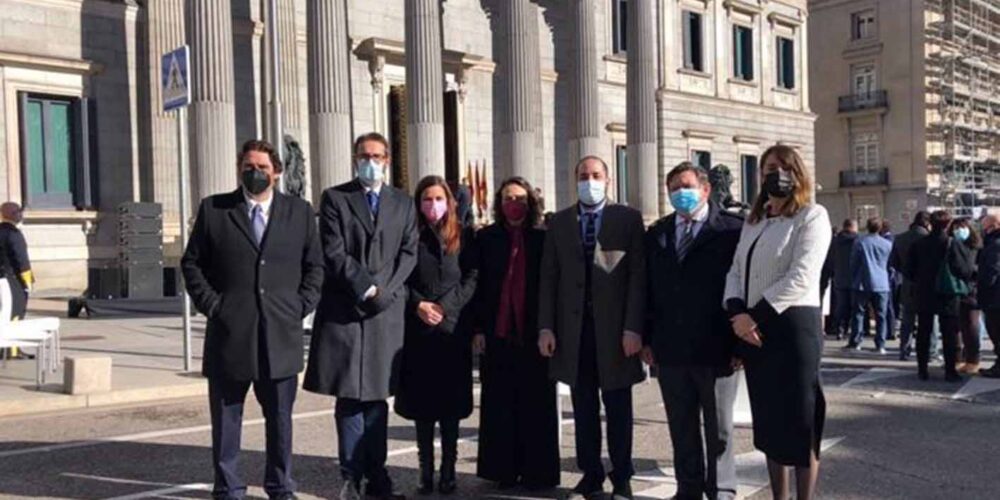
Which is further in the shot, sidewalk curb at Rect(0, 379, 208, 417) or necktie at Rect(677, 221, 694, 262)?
sidewalk curb at Rect(0, 379, 208, 417)

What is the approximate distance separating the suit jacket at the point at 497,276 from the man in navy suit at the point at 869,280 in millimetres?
9464

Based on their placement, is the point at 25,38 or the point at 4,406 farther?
the point at 25,38

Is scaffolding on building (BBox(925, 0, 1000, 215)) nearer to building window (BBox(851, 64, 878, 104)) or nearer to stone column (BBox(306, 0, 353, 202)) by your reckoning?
building window (BBox(851, 64, 878, 104))

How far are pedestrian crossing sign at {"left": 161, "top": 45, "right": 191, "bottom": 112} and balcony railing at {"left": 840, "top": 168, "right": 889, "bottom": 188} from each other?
2073 inches

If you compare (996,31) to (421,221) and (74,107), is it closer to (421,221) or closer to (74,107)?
(74,107)

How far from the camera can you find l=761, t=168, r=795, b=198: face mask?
16.4 ft

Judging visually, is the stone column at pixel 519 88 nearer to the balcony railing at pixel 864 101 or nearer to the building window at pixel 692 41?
the building window at pixel 692 41

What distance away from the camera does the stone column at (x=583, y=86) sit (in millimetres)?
29406

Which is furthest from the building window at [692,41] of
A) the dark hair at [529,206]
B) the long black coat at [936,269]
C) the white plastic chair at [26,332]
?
the dark hair at [529,206]

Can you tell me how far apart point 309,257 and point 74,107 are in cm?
1860

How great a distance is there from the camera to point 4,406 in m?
8.88

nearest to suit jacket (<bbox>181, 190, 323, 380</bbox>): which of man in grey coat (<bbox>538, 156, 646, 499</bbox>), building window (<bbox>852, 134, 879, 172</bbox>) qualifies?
man in grey coat (<bbox>538, 156, 646, 499</bbox>)

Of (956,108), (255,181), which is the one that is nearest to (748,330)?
(255,181)

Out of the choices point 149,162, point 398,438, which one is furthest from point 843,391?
point 149,162
